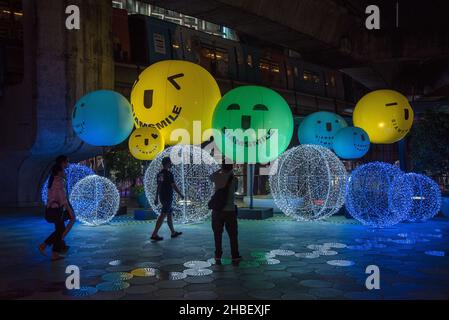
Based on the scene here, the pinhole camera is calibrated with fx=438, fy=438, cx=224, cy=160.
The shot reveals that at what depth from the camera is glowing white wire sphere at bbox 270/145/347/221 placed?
9.23 metres

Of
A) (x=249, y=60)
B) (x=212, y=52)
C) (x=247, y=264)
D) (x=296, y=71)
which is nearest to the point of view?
(x=247, y=264)

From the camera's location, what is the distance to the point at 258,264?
5730mm

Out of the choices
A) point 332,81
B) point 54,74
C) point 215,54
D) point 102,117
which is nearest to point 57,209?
point 102,117

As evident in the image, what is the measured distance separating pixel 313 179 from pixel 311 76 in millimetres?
14739

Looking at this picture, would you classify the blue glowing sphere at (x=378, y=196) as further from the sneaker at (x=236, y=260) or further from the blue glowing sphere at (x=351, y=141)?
the sneaker at (x=236, y=260)

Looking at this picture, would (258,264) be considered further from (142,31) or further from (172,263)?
(142,31)

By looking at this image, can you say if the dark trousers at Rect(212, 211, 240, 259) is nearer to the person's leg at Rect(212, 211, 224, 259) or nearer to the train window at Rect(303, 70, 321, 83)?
the person's leg at Rect(212, 211, 224, 259)

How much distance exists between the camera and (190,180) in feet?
29.8

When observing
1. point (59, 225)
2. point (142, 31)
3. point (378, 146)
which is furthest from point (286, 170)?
point (378, 146)

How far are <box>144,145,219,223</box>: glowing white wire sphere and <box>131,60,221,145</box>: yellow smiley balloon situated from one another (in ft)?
2.28

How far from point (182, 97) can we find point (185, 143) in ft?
3.60

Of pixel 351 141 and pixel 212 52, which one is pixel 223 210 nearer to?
pixel 351 141

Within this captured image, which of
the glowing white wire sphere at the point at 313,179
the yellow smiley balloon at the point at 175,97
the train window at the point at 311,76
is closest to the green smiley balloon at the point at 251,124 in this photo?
the yellow smiley balloon at the point at 175,97

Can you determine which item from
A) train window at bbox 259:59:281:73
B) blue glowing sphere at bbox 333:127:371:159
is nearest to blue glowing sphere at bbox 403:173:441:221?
blue glowing sphere at bbox 333:127:371:159
